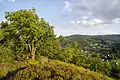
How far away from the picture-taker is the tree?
33.8 m

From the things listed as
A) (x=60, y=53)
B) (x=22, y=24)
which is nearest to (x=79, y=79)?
(x=22, y=24)

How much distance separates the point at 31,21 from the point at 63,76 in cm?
2677

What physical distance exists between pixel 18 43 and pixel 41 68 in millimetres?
26395

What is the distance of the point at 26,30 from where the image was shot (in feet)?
109

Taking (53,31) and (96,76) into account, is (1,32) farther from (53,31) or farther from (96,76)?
(96,76)

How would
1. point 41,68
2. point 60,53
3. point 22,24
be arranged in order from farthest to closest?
1. point 60,53
2. point 22,24
3. point 41,68

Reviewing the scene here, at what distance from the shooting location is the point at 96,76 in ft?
28.5

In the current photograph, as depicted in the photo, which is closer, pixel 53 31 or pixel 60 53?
pixel 53 31

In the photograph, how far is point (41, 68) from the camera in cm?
940

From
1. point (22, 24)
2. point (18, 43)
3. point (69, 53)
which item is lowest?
point (69, 53)

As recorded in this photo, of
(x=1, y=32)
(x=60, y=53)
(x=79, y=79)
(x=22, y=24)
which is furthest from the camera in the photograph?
(x=60, y=53)

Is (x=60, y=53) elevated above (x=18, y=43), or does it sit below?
below

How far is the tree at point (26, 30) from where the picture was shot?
33750 mm

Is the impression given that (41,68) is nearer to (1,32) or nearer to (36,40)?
(36,40)
